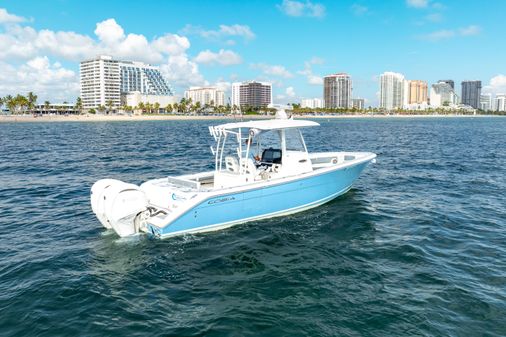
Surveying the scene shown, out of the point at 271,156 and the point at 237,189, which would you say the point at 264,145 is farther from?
the point at 237,189

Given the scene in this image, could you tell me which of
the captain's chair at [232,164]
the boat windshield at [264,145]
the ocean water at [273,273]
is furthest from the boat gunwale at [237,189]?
the captain's chair at [232,164]

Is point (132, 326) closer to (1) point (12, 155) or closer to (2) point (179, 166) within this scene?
(2) point (179, 166)

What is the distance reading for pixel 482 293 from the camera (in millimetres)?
8578

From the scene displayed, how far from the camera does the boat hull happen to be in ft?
38.3

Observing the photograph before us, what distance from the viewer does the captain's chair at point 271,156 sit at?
14787 millimetres

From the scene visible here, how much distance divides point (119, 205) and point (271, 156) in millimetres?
6183

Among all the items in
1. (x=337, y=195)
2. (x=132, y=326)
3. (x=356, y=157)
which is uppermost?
(x=356, y=157)

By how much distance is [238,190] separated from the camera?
12.4 m

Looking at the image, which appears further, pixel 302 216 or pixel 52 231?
pixel 302 216

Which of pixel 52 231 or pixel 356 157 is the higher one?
pixel 356 157

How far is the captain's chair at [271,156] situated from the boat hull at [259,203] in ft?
4.59

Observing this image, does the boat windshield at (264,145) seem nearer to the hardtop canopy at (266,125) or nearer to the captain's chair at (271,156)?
the captain's chair at (271,156)

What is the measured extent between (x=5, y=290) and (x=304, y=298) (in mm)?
6642

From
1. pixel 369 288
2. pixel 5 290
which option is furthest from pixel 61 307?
pixel 369 288
